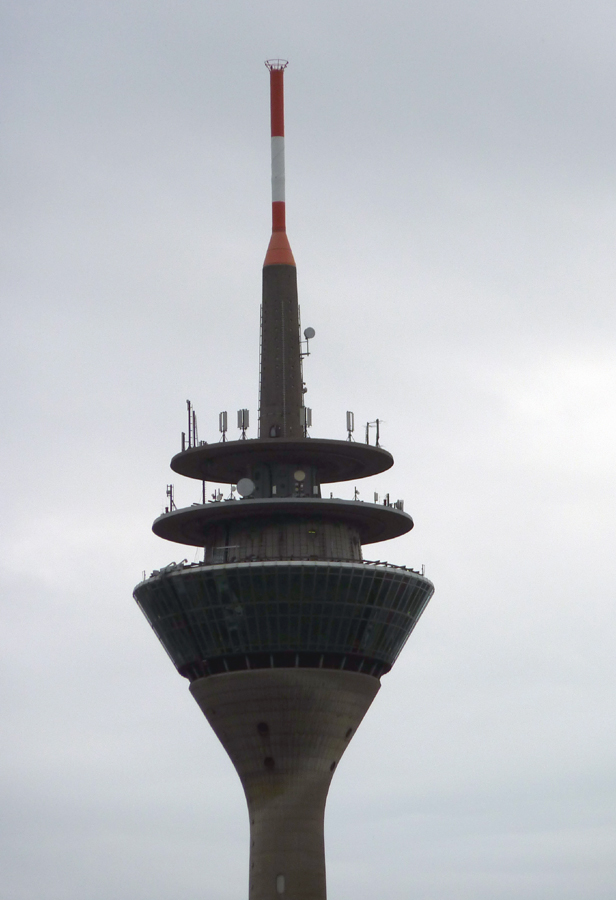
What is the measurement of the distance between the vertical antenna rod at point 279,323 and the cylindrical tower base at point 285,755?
1665 centimetres

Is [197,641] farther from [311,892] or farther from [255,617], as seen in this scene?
[311,892]

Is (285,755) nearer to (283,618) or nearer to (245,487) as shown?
(283,618)

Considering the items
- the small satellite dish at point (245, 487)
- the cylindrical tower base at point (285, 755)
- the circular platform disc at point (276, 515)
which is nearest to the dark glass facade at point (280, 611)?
the cylindrical tower base at point (285, 755)

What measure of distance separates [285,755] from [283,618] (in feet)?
28.8

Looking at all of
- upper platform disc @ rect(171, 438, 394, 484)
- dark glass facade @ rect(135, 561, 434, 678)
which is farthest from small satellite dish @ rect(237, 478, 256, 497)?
dark glass facade @ rect(135, 561, 434, 678)

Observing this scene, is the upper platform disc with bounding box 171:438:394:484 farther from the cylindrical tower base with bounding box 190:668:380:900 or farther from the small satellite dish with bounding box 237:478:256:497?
the cylindrical tower base with bounding box 190:668:380:900

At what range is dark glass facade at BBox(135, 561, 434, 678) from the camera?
143 m

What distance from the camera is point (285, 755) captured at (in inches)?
5650

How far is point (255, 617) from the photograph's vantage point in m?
144

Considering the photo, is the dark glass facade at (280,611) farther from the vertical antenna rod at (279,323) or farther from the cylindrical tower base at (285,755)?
the vertical antenna rod at (279,323)

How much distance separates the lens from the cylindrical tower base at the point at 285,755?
470 feet

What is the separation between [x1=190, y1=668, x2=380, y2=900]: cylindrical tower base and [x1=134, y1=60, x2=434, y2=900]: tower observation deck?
0.30 ft

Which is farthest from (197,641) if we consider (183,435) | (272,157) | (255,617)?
(272,157)

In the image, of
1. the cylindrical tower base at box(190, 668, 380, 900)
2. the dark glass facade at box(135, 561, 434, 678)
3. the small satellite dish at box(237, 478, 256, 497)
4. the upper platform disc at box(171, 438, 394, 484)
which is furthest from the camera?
the upper platform disc at box(171, 438, 394, 484)
